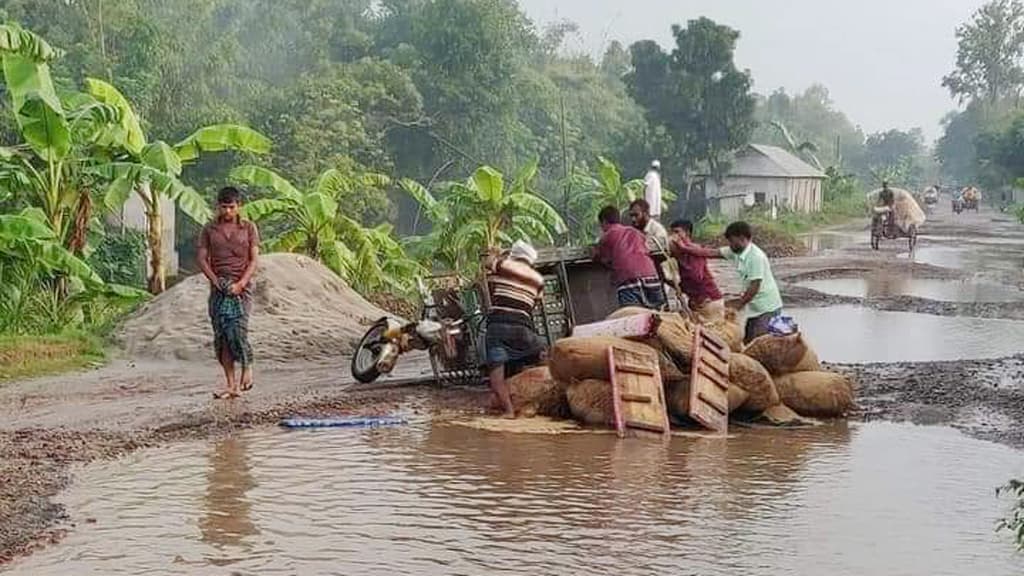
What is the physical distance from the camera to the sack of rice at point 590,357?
986cm

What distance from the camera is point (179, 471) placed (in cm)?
823

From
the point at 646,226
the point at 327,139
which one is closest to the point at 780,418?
the point at 646,226

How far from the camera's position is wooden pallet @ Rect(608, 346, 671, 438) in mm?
9633

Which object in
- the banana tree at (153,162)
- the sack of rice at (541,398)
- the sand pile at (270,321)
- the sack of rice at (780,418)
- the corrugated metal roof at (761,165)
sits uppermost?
the corrugated metal roof at (761,165)

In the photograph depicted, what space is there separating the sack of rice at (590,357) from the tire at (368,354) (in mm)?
2424

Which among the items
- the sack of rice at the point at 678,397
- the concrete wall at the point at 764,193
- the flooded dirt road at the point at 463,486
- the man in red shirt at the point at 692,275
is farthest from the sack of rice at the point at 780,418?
the concrete wall at the point at 764,193

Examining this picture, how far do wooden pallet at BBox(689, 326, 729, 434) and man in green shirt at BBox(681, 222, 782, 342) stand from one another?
1.41 m

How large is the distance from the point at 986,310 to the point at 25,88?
14.1m

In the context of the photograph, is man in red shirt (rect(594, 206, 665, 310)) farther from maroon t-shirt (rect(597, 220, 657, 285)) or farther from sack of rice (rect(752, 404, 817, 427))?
sack of rice (rect(752, 404, 817, 427))

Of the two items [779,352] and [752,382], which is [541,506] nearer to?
[752,382]

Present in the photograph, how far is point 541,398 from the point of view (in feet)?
33.9

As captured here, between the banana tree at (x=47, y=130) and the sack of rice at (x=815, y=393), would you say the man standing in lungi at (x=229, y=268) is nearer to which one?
the banana tree at (x=47, y=130)

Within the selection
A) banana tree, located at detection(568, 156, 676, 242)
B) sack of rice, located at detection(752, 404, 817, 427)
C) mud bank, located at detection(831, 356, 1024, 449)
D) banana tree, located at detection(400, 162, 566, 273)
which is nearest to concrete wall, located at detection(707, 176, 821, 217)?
banana tree, located at detection(568, 156, 676, 242)

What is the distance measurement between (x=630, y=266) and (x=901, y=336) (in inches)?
248
